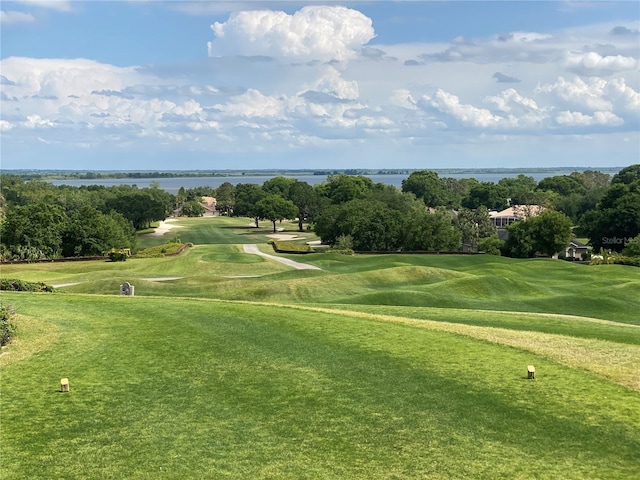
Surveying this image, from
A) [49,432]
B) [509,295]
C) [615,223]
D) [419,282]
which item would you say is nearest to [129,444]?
[49,432]

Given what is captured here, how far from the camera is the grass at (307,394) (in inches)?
419

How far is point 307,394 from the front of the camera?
13.9 m

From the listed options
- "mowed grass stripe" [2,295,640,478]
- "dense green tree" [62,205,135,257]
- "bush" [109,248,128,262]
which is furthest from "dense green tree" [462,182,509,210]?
"mowed grass stripe" [2,295,640,478]

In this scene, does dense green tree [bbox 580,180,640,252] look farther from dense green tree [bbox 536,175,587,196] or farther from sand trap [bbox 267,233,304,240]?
dense green tree [bbox 536,175,587,196]

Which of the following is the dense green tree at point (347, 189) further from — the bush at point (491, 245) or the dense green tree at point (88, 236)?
the dense green tree at point (88, 236)

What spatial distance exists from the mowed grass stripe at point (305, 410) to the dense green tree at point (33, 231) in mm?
57676

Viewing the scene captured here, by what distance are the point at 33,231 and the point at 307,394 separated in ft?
219

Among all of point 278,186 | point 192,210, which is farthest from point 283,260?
point 192,210

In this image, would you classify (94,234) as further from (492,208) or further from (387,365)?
(492,208)

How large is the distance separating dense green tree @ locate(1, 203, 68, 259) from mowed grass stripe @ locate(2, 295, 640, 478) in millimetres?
57676

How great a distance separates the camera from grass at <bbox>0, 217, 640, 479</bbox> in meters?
10.6

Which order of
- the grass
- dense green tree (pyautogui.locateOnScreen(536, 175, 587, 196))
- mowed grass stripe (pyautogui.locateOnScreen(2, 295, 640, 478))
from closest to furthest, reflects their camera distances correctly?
1. mowed grass stripe (pyautogui.locateOnScreen(2, 295, 640, 478))
2. the grass
3. dense green tree (pyautogui.locateOnScreen(536, 175, 587, 196))

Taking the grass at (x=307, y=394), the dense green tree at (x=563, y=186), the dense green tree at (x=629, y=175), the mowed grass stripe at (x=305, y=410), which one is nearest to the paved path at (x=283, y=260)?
the grass at (x=307, y=394)

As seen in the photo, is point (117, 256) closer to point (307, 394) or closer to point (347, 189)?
point (307, 394)
